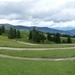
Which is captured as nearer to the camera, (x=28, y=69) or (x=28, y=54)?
(x=28, y=69)

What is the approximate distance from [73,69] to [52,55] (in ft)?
35.7

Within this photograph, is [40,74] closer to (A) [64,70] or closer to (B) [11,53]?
(A) [64,70]

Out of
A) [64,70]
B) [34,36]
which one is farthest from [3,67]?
[34,36]

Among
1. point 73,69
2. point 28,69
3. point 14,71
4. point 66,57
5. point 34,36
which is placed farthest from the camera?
point 34,36

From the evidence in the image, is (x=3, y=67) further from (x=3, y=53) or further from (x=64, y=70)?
(x=3, y=53)

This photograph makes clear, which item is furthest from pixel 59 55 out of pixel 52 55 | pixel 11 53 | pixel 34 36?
pixel 34 36

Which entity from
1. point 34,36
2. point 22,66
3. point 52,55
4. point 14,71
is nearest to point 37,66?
point 22,66

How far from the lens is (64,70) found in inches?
1070

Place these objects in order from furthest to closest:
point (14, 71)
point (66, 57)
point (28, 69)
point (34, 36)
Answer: point (34, 36) < point (66, 57) < point (28, 69) < point (14, 71)

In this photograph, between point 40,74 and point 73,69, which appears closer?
point 40,74

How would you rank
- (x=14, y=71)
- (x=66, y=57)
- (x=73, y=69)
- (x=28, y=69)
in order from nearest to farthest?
(x=14, y=71), (x=28, y=69), (x=73, y=69), (x=66, y=57)

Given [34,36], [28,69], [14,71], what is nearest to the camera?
[14,71]

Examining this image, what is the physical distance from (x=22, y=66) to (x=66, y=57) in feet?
42.2

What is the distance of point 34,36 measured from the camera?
162 meters
